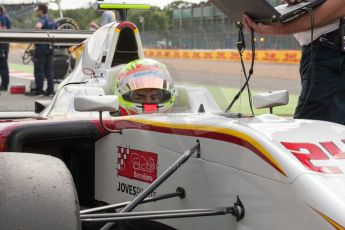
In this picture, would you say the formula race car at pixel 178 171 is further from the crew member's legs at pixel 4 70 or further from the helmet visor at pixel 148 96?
the crew member's legs at pixel 4 70

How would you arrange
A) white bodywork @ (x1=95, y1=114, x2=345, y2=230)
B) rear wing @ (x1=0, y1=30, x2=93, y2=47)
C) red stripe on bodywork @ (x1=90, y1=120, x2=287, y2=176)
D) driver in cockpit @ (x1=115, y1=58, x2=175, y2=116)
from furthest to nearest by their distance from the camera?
1. rear wing @ (x1=0, y1=30, x2=93, y2=47)
2. driver in cockpit @ (x1=115, y1=58, x2=175, y2=116)
3. red stripe on bodywork @ (x1=90, y1=120, x2=287, y2=176)
4. white bodywork @ (x1=95, y1=114, x2=345, y2=230)

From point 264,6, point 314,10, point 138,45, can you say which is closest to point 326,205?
point 264,6

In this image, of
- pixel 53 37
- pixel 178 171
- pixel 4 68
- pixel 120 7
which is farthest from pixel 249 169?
pixel 4 68

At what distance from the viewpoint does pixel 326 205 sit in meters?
1.89

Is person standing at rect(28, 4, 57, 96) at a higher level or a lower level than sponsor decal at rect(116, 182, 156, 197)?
lower

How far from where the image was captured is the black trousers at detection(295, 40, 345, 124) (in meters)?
3.14

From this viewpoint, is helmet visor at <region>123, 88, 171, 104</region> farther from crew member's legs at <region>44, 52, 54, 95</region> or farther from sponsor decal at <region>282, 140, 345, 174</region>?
crew member's legs at <region>44, 52, 54, 95</region>

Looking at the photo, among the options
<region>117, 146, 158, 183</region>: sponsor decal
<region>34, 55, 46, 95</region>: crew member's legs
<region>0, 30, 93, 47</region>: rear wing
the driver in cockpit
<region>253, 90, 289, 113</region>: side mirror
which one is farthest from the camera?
<region>34, 55, 46, 95</region>: crew member's legs

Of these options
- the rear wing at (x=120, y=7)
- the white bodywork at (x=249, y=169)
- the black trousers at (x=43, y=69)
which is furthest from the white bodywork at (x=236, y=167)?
the black trousers at (x=43, y=69)

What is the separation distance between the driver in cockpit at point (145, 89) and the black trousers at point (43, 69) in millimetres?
8478

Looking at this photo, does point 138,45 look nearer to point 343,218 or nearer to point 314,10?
point 314,10

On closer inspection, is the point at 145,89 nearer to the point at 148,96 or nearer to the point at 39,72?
the point at 148,96

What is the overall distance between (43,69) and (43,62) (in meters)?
0.22

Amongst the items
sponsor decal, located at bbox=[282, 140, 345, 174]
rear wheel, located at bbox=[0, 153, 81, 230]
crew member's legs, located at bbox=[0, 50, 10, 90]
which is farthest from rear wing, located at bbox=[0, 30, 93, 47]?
crew member's legs, located at bbox=[0, 50, 10, 90]
